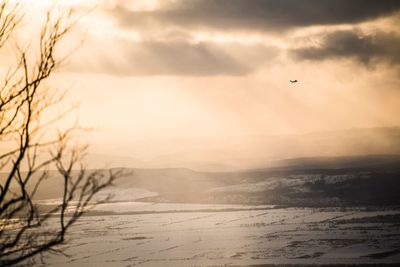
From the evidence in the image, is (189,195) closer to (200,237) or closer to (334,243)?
(200,237)

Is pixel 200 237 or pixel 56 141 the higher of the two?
pixel 56 141

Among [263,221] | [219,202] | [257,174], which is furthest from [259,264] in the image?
[257,174]

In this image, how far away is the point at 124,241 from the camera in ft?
123

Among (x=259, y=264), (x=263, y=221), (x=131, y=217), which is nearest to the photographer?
(x=259, y=264)

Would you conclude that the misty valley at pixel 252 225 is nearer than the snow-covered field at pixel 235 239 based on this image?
No

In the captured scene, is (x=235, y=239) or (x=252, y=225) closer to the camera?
(x=235, y=239)

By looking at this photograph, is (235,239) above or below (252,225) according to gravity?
below

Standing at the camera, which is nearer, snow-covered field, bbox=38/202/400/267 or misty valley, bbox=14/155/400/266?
snow-covered field, bbox=38/202/400/267

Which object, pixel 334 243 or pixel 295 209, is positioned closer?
pixel 334 243

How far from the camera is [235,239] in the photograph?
36875 mm

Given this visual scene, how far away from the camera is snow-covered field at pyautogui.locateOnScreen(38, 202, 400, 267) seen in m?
29.4

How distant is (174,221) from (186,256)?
63.1ft

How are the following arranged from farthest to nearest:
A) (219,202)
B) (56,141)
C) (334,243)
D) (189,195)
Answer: (189,195) < (219,202) < (334,243) < (56,141)

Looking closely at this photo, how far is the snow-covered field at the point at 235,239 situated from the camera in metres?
29.4
